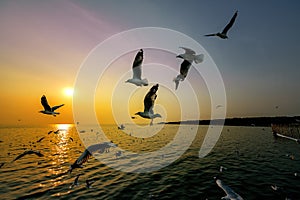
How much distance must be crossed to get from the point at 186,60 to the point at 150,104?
292 centimetres

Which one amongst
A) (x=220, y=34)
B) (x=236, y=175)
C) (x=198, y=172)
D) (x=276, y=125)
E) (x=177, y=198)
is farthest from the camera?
(x=276, y=125)

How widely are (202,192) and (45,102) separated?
40.4 ft

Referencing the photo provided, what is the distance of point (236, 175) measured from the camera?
17.9 m

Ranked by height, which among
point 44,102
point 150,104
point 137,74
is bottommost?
point 150,104

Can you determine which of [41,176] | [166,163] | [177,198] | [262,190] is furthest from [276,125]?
[41,176]

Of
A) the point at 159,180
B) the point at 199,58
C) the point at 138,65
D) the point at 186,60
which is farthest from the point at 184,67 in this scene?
the point at 159,180

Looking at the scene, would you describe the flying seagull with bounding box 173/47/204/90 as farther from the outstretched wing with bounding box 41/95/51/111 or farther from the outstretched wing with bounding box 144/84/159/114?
the outstretched wing with bounding box 41/95/51/111

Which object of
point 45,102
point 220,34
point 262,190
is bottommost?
point 262,190

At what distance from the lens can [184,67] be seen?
10.4 meters

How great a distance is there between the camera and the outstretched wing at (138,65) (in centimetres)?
882

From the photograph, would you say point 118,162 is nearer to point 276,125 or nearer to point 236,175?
point 236,175

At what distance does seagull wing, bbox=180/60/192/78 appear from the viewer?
10.3m

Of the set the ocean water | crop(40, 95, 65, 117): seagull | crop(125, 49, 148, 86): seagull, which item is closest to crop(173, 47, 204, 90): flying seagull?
crop(125, 49, 148, 86): seagull

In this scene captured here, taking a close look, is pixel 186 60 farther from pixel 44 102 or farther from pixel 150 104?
pixel 44 102
